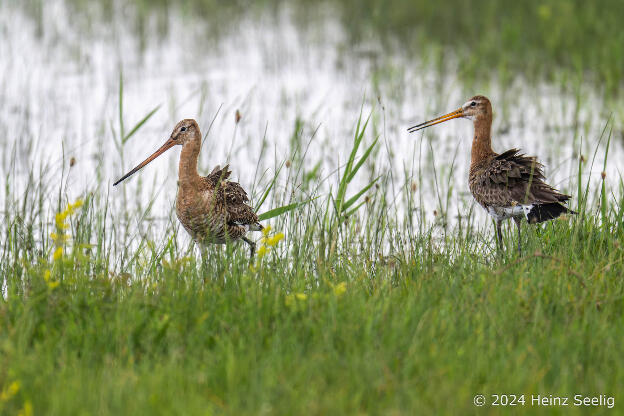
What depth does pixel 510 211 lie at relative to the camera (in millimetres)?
5316

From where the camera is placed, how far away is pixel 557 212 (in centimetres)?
497

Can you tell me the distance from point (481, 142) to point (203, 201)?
215 centimetres

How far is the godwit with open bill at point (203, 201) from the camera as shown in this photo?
541cm

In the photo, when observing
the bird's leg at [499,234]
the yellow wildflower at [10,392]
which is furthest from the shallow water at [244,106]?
the yellow wildflower at [10,392]

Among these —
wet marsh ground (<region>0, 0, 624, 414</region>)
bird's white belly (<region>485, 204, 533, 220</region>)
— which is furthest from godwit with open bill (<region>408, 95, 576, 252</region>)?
wet marsh ground (<region>0, 0, 624, 414</region>)

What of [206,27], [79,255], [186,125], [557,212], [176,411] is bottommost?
[176,411]

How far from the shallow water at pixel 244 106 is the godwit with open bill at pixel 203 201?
0.85 meters

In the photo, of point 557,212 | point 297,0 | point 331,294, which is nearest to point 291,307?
point 331,294

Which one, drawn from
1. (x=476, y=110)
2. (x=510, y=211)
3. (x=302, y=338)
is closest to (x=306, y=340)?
(x=302, y=338)

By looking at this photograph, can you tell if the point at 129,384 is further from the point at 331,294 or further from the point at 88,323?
the point at 331,294

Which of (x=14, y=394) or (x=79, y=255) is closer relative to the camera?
(x=14, y=394)

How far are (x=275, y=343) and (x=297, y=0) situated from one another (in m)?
11.6

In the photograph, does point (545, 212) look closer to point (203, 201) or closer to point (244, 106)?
point (203, 201)

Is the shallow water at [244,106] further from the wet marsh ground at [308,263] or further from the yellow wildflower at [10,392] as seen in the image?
the yellow wildflower at [10,392]
